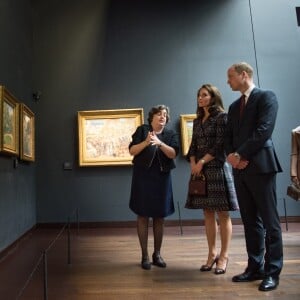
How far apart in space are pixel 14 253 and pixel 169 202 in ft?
6.42

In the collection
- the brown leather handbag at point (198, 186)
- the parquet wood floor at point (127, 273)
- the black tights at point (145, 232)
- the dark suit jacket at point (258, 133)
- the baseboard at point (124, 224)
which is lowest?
the parquet wood floor at point (127, 273)

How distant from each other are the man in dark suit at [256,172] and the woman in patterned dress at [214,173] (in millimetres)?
186

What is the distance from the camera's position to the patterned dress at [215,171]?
8.60 ft

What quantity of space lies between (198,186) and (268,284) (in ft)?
2.87

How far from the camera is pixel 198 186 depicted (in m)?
2.69

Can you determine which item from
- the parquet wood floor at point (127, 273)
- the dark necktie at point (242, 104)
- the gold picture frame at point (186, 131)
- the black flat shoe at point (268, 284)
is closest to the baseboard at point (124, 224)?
the parquet wood floor at point (127, 273)

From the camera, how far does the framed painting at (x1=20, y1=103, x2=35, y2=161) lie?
4.41 metres

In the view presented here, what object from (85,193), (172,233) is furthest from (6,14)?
(172,233)

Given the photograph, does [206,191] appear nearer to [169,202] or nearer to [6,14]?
[169,202]

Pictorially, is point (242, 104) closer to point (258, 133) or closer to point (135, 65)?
→ point (258, 133)

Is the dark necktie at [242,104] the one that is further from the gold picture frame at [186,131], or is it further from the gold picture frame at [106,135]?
the gold picture frame at [106,135]

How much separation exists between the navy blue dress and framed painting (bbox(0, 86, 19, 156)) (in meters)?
1.58

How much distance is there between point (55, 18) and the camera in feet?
18.7

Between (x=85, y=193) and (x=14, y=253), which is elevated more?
(x=85, y=193)
